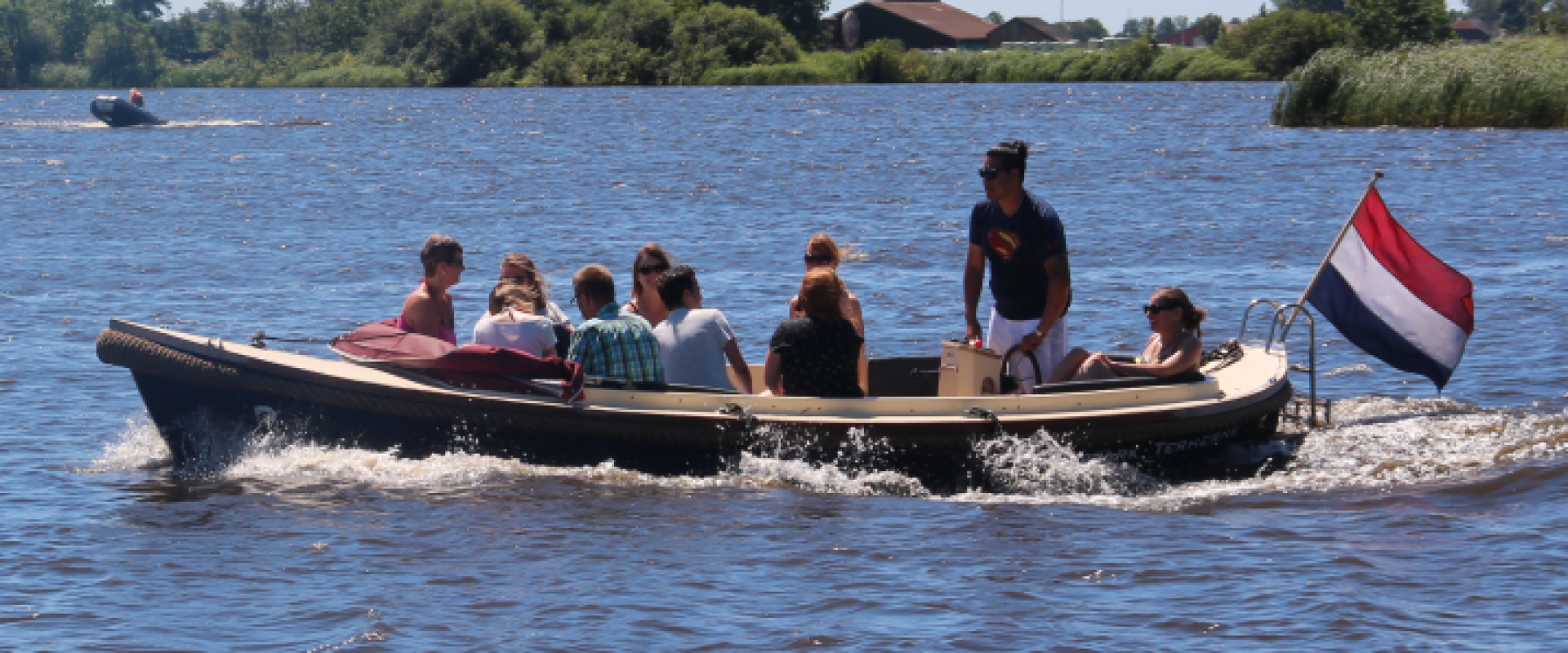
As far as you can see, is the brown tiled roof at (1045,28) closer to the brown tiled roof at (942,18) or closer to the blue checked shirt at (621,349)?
the brown tiled roof at (942,18)

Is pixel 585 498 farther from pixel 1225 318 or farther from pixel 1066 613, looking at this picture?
pixel 1225 318

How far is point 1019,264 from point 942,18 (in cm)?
10207

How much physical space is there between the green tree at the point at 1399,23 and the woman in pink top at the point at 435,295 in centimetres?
4124

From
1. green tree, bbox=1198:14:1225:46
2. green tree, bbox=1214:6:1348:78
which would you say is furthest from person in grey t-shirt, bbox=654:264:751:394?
green tree, bbox=1198:14:1225:46

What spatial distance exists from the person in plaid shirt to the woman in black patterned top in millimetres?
612

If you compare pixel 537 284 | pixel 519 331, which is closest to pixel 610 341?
pixel 519 331

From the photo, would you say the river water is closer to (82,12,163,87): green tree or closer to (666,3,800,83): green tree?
(666,3,800,83): green tree

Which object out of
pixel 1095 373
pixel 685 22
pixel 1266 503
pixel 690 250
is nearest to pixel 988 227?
pixel 1095 373

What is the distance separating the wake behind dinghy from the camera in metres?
52.3

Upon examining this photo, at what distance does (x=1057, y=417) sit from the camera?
7.88 m

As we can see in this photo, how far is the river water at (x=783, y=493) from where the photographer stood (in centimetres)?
650

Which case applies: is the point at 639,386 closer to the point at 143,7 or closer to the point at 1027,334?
the point at 1027,334

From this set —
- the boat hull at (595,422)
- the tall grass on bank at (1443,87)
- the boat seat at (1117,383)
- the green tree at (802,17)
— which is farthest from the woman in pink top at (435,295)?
the green tree at (802,17)

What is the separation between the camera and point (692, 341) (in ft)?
27.5
